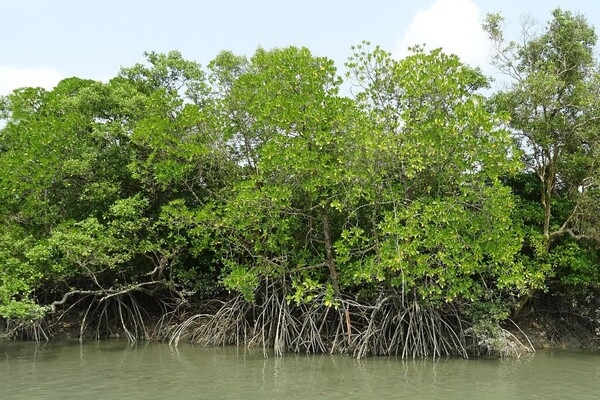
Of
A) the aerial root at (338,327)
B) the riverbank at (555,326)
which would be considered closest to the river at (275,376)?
the aerial root at (338,327)

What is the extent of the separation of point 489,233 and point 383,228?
1.87m

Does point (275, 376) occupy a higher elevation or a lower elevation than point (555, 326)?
lower

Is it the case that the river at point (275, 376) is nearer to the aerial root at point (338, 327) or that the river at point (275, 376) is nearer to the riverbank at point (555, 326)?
the aerial root at point (338, 327)

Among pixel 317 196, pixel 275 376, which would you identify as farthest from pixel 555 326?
pixel 275 376

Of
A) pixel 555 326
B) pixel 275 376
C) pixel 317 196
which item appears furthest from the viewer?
pixel 555 326

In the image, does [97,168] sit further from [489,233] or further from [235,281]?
[489,233]

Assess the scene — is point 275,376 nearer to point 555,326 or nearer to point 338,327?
point 338,327

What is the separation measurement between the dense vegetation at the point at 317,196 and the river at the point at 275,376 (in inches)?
35.3

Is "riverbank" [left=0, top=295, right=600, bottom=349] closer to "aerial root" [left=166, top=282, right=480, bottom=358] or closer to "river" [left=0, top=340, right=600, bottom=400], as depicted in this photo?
"river" [left=0, top=340, right=600, bottom=400]

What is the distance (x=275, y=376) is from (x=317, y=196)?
3323mm

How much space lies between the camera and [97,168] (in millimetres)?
12961

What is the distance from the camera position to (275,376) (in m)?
9.01

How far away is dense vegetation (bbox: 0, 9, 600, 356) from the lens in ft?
34.4

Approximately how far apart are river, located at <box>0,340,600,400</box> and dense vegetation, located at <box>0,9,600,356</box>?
896mm
